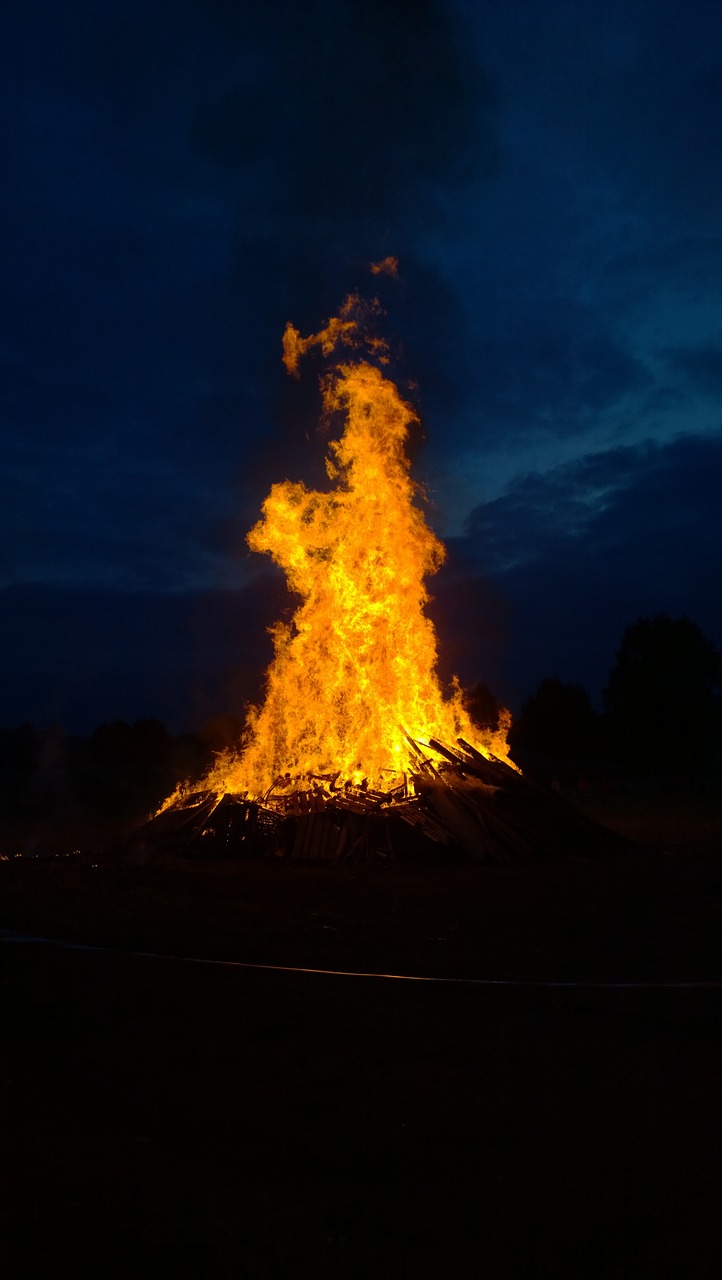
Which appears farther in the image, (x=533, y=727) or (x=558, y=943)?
(x=533, y=727)

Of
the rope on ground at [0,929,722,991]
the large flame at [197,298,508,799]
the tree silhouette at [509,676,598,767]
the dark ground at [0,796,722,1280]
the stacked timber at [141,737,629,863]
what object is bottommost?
the dark ground at [0,796,722,1280]

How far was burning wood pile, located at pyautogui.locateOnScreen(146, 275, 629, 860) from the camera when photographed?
1942 cm

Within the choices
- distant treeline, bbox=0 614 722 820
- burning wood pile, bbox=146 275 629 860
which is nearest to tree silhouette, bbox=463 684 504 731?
distant treeline, bbox=0 614 722 820

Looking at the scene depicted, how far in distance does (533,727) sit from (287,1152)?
55.5 m

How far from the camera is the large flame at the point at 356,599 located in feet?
65.6

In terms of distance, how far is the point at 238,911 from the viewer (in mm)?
13000

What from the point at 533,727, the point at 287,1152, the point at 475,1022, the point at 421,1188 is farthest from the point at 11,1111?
the point at 533,727

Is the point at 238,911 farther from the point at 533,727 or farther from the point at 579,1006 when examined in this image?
the point at 533,727

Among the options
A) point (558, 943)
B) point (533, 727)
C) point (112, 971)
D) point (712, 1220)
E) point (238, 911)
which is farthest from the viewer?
point (533, 727)

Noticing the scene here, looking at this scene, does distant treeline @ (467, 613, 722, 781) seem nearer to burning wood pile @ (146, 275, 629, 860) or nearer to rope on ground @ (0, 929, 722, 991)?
burning wood pile @ (146, 275, 629, 860)

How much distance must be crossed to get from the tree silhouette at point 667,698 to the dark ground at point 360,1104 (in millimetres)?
39308

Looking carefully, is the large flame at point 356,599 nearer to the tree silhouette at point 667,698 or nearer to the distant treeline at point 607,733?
the distant treeline at point 607,733

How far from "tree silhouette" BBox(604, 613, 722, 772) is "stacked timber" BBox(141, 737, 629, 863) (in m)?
31.4

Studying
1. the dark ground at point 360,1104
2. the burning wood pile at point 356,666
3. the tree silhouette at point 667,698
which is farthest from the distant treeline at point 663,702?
the dark ground at point 360,1104
